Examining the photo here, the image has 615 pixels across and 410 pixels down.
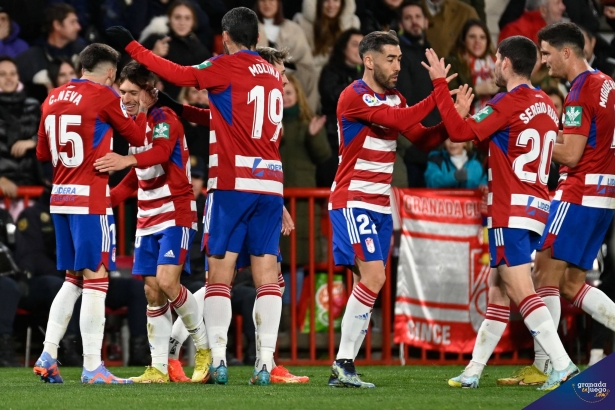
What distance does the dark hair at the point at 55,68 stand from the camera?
1173 centimetres

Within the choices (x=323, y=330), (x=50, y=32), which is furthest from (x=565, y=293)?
(x=50, y=32)

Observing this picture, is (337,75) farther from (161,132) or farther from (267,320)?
(267,320)

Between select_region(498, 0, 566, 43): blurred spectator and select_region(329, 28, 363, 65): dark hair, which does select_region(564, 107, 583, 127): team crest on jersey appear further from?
select_region(498, 0, 566, 43): blurred spectator

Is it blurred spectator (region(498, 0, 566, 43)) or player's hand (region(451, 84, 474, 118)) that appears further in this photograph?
blurred spectator (region(498, 0, 566, 43))

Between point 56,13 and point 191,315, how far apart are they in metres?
4.69

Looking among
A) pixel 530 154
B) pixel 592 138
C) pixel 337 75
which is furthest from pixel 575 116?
pixel 337 75

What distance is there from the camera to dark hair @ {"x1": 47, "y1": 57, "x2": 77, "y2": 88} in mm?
11727

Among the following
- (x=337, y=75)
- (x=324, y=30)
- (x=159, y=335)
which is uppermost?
(x=324, y=30)

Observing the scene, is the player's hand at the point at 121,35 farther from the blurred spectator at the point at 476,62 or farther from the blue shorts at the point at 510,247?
the blurred spectator at the point at 476,62

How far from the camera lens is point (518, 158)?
7.72 meters

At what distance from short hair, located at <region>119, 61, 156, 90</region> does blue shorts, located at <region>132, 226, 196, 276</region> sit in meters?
1.06

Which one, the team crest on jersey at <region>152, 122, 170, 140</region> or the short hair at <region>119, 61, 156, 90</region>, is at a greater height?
the short hair at <region>119, 61, 156, 90</region>

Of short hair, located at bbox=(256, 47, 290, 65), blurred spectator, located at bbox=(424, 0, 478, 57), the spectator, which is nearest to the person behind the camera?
short hair, located at bbox=(256, 47, 290, 65)

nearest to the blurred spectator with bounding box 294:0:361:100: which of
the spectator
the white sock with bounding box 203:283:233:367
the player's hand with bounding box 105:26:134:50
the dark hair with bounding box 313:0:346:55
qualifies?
the dark hair with bounding box 313:0:346:55
